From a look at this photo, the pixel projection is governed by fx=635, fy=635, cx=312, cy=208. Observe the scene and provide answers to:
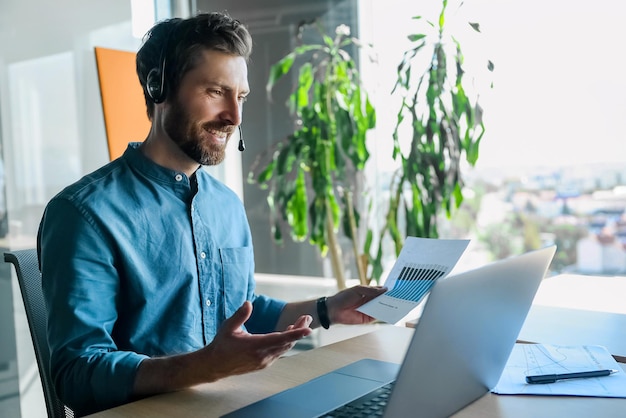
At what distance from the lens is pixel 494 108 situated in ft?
10.0

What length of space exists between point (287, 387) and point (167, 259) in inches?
17.4

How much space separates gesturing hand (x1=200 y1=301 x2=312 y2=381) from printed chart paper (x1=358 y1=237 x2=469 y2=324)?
0.69 feet

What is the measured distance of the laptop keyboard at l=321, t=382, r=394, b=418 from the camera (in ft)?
3.05

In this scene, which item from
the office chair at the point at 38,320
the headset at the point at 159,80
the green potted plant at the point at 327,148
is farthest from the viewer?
the green potted plant at the point at 327,148

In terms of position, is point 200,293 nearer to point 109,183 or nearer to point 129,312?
point 129,312

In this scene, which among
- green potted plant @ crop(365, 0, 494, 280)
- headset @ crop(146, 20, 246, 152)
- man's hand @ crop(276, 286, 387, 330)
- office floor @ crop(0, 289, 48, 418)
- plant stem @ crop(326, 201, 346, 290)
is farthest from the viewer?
plant stem @ crop(326, 201, 346, 290)

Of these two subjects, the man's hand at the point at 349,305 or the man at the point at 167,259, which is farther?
the man's hand at the point at 349,305

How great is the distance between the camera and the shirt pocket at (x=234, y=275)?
4.91ft

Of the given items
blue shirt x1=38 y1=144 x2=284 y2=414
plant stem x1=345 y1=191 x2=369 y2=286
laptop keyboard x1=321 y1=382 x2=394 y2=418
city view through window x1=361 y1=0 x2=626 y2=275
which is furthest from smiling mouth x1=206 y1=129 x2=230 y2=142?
city view through window x1=361 y1=0 x2=626 y2=275

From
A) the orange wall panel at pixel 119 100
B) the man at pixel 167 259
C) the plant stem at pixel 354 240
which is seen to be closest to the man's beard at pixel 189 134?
the man at pixel 167 259

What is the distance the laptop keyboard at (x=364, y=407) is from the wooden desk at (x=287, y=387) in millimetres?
121

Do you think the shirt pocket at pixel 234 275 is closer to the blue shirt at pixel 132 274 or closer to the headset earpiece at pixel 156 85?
the blue shirt at pixel 132 274

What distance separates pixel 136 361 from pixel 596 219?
95.7 inches

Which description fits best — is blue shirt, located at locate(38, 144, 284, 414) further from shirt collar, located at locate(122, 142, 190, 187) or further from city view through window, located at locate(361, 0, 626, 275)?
city view through window, located at locate(361, 0, 626, 275)
